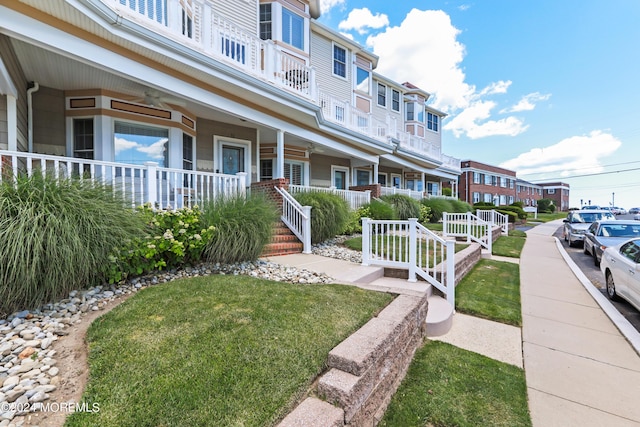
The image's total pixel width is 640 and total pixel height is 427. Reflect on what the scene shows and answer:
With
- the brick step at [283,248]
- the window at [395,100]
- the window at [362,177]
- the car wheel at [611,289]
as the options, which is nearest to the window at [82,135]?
the brick step at [283,248]

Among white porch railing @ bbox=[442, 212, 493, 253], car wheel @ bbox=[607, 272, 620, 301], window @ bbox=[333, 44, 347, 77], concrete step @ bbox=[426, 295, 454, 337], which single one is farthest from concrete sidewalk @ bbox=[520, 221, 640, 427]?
window @ bbox=[333, 44, 347, 77]

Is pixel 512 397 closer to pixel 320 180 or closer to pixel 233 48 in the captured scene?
pixel 233 48

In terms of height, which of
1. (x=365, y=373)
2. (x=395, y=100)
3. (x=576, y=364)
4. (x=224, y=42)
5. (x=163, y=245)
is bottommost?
(x=576, y=364)

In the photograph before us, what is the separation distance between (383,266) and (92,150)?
7428mm

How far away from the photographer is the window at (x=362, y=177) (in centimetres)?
1752

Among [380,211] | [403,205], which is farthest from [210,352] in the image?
[403,205]

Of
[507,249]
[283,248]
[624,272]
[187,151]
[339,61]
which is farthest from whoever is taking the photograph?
[339,61]

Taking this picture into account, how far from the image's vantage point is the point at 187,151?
8.55m

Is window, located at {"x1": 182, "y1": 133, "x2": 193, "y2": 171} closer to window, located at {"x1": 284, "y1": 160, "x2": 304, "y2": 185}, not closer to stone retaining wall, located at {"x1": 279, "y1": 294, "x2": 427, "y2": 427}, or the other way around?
window, located at {"x1": 284, "y1": 160, "x2": 304, "y2": 185}

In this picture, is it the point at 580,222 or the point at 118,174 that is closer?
the point at 118,174

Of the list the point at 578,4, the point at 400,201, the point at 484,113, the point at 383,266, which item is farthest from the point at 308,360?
the point at 484,113

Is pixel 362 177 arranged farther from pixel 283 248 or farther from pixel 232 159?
pixel 283 248

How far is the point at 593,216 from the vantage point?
14.7 metres

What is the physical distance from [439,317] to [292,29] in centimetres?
1222
